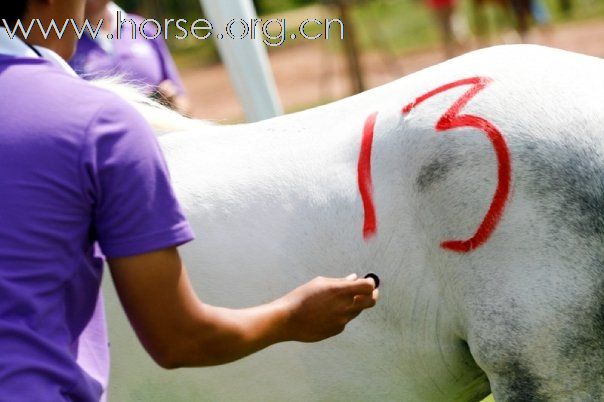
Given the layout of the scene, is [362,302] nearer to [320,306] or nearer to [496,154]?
[320,306]

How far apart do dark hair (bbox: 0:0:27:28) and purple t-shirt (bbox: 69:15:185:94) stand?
2944 millimetres

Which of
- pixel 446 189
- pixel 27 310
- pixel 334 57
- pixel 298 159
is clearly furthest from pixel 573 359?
pixel 334 57

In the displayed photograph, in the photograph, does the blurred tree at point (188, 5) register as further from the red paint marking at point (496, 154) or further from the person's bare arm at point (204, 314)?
the person's bare arm at point (204, 314)

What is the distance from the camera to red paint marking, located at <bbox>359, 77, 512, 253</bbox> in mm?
2535

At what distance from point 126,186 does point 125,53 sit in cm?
361

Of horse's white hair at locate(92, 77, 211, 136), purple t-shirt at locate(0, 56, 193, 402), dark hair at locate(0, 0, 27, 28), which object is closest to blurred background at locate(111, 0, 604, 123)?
horse's white hair at locate(92, 77, 211, 136)

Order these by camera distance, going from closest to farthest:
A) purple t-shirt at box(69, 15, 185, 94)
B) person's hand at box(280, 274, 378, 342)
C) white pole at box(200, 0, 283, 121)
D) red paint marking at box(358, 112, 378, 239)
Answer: person's hand at box(280, 274, 378, 342), red paint marking at box(358, 112, 378, 239), purple t-shirt at box(69, 15, 185, 94), white pole at box(200, 0, 283, 121)

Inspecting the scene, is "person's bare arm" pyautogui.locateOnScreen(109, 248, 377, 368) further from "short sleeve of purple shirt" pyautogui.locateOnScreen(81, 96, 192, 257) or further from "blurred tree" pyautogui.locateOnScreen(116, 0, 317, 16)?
"blurred tree" pyautogui.locateOnScreen(116, 0, 317, 16)

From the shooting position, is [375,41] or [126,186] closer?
[126,186]

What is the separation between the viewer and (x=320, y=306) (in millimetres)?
2107

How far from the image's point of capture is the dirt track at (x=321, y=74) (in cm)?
1482

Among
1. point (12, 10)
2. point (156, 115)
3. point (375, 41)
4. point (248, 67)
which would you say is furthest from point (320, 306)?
point (375, 41)

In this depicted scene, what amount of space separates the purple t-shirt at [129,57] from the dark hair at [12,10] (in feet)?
9.66

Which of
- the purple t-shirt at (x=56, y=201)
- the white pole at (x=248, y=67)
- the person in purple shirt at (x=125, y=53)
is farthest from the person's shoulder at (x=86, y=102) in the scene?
the white pole at (x=248, y=67)
